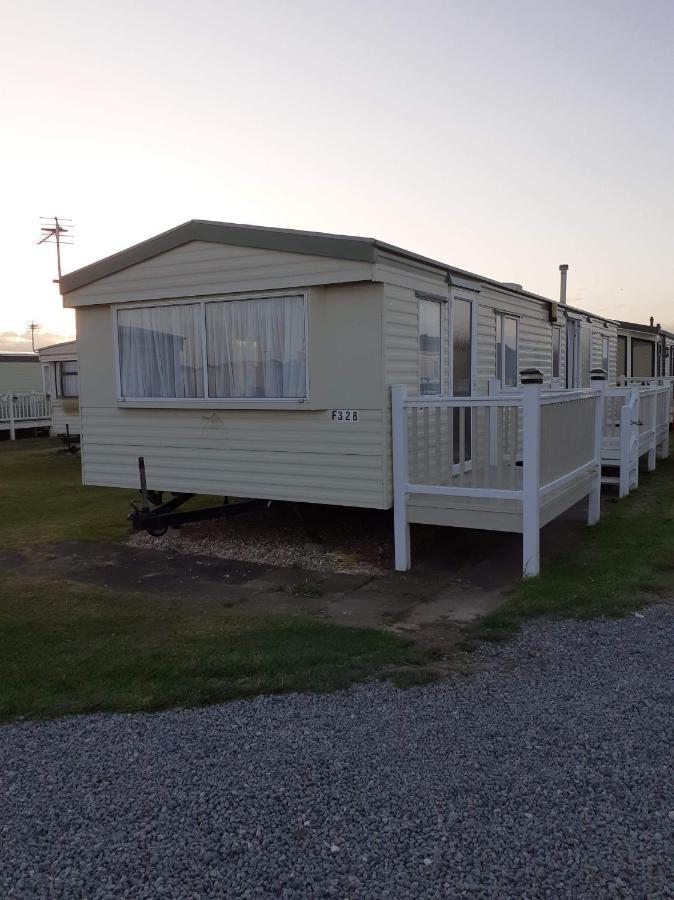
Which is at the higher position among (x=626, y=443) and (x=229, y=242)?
(x=229, y=242)

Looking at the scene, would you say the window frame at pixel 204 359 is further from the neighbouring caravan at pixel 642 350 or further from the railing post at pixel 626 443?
the neighbouring caravan at pixel 642 350

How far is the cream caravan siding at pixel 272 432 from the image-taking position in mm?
6801

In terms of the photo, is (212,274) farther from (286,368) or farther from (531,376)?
(531,376)

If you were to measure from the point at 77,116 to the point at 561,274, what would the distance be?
16.7 meters

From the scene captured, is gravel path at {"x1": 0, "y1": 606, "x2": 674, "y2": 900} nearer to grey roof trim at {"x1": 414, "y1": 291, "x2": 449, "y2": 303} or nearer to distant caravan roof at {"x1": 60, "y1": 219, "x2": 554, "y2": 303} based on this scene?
distant caravan roof at {"x1": 60, "y1": 219, "x2": 554, "y2": 303}

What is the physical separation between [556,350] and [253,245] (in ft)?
21.4

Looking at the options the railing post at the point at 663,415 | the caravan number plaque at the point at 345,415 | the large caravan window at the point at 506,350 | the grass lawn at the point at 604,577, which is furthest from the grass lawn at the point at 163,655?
the railing post at the point at 663,415

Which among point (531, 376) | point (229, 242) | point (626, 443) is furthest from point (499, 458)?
point (626, 443)

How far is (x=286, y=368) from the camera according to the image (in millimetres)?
7180

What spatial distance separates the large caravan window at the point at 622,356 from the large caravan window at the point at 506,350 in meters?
10.4

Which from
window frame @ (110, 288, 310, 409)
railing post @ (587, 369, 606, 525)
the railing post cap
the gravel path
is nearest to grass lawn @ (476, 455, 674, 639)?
railing post @ (587, 369, 606, 525)

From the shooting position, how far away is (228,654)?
471cm

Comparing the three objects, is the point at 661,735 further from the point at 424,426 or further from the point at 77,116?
the point at 77,116

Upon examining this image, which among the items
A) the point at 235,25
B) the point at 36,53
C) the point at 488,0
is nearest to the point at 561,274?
the point at 488,0
